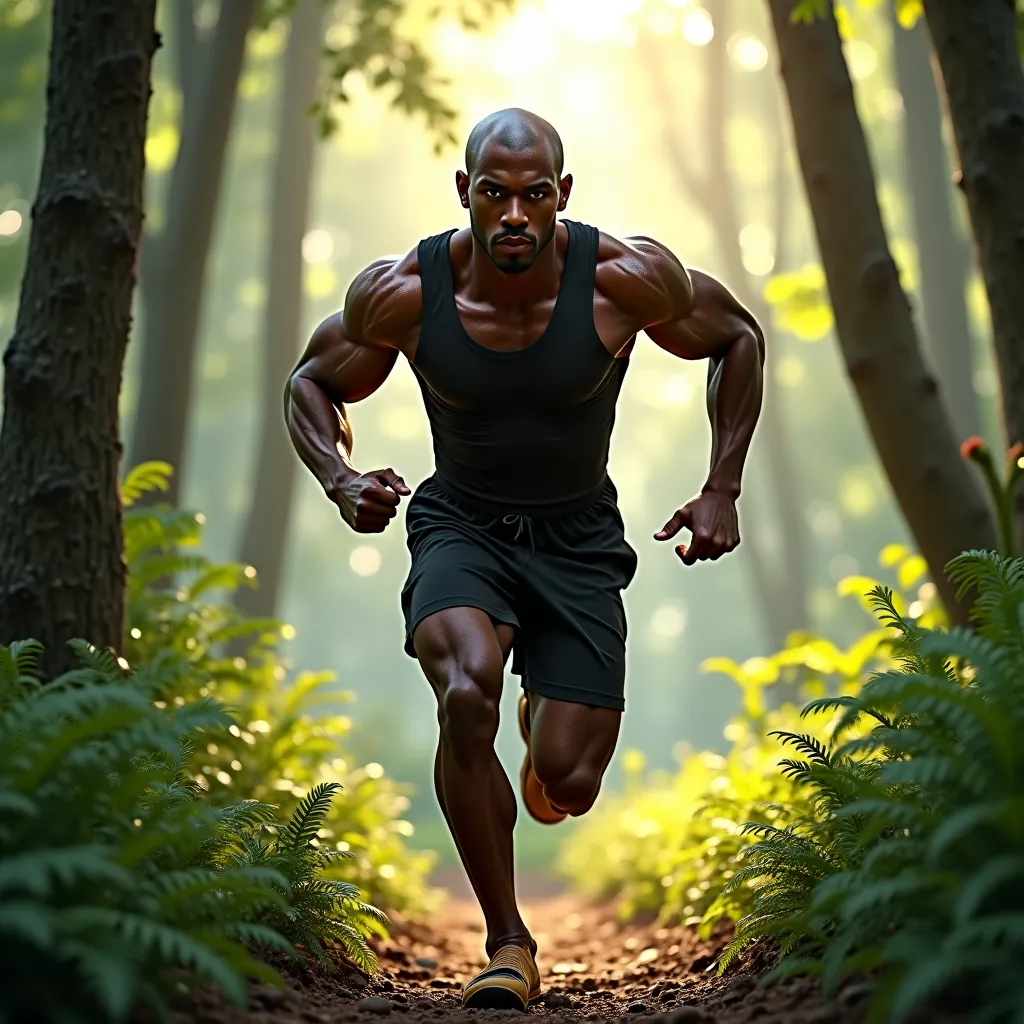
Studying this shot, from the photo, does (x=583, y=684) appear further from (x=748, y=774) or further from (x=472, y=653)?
(x=748, y=774)

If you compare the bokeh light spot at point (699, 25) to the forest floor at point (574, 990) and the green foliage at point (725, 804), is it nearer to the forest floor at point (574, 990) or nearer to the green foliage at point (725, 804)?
the green foliage at point (725, 804)

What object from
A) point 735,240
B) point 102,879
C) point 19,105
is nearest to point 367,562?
point 735,240

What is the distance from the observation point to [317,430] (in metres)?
4.38

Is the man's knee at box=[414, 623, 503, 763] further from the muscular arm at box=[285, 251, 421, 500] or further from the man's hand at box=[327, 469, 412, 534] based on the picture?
the muscular arm at box=[285, 251, 421, 500]

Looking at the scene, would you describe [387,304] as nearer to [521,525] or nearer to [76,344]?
[521,525]

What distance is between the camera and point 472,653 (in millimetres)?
3895

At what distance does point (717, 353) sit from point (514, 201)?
1050 mm

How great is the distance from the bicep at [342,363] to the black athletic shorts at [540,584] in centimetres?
41

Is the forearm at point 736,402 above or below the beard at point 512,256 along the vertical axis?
below

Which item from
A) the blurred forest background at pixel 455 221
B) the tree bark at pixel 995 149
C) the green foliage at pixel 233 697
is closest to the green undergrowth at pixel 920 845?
the tree bark at pixel 995 149

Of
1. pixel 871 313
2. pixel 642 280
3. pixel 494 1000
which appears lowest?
pixel 494 1000

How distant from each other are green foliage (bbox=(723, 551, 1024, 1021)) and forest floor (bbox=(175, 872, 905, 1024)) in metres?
0.13

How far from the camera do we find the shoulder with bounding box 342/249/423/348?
432 centimetres

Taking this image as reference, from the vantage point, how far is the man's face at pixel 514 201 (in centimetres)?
401
